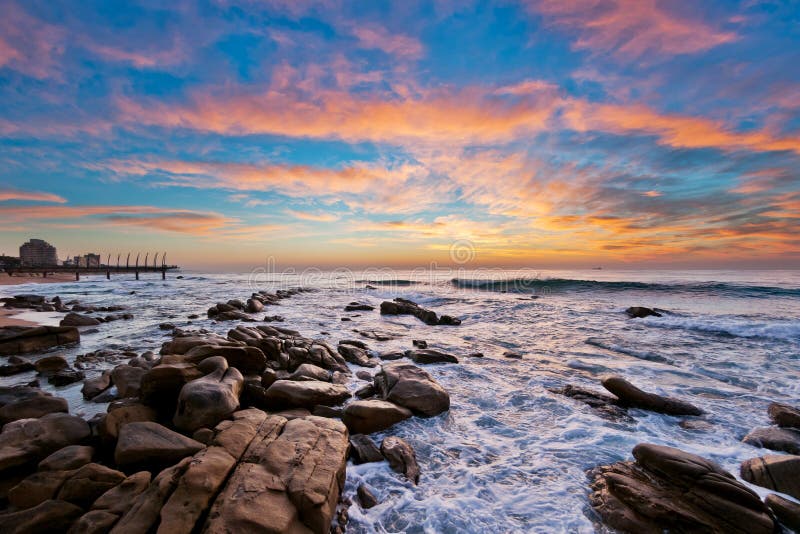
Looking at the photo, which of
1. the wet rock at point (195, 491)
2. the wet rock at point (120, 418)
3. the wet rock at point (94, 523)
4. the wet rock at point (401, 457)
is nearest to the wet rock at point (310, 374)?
the wet rock at point (120, 418)

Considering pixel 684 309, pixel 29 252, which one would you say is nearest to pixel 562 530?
pixel 684 309

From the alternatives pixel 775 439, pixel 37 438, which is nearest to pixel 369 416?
pixel 37 438

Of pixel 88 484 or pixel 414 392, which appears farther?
pixel 414 392

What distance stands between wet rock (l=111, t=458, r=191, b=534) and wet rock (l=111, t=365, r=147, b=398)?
413 cm

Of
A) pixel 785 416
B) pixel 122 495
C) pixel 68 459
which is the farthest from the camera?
pixel 785 416

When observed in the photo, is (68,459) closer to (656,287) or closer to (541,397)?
(541,397)

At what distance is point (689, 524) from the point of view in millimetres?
3535

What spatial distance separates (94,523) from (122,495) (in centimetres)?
29

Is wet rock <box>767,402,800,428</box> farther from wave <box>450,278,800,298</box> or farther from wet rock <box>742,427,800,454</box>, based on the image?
wave <box>450,278,800,298</box>

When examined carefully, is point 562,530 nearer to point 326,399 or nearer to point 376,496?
point 376,496

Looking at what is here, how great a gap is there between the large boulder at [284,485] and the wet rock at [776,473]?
18.4 feet

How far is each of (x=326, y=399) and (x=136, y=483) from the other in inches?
137

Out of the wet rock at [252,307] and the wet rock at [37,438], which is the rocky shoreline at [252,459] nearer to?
the wet rock at [37,438]

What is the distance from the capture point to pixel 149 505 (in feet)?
9.59
